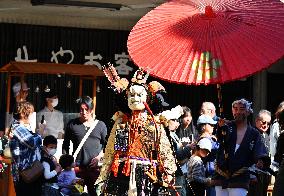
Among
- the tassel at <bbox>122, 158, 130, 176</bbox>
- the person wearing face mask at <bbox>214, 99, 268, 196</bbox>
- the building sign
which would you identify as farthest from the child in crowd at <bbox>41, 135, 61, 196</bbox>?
the building sign

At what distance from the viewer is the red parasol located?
601 centimetres

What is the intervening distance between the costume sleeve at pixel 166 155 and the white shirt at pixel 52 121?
4195 mm

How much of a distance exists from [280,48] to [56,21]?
8307 mm

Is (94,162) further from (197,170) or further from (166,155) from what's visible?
(166,155)

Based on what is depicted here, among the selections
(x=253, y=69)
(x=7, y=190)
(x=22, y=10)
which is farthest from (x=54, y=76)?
(x=253, y=69)

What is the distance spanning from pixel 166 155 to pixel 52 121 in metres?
4.49

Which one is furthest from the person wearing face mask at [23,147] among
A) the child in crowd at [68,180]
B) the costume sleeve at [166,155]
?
the costume sleeve at [166,155]

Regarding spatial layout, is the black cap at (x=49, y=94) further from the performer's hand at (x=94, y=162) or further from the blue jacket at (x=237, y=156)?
the blue jacket at (x=237, y=156)

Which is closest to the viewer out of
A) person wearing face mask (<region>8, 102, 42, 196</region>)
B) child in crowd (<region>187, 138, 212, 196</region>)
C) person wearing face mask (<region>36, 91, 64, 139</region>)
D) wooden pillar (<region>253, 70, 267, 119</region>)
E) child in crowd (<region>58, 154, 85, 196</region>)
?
person wearing face mask (<region>8, 102, 42, 196</region>)

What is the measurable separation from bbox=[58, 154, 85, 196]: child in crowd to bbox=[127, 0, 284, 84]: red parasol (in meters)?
2.35

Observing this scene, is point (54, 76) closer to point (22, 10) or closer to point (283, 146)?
point (22, 10)

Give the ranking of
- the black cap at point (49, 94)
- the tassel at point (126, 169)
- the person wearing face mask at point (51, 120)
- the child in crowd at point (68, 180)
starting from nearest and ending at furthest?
the tassel at point (126, 169) < the child in crowd at point (68, 180) < the person wearing face mask at point (51, 120) < the black cap at point (49, 94)

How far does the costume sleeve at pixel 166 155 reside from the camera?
7129 mm

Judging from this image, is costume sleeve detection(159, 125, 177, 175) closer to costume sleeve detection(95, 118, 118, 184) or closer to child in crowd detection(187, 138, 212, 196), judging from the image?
costume sleeve detection(95, 118, 118, 184)
